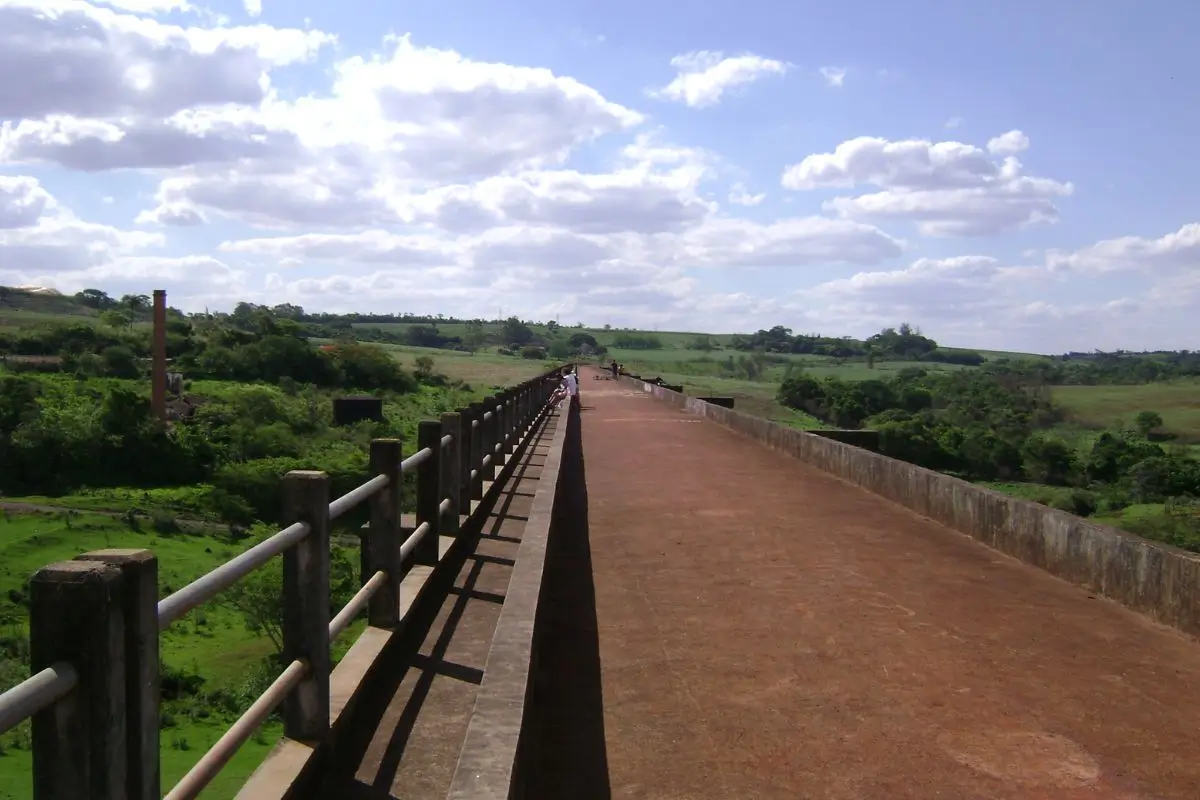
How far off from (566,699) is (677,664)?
0.85 metres

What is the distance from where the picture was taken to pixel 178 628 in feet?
129

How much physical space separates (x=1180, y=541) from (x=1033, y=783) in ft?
62.0

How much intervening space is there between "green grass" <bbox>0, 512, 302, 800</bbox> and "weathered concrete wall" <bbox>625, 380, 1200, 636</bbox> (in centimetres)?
621

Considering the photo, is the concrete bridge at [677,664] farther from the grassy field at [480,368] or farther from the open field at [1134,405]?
the grassy field at [480,368]

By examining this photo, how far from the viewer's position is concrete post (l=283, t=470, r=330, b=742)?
167 inches

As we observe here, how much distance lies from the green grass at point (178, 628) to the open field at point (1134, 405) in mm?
72228

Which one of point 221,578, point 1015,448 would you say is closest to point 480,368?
point 1015,448

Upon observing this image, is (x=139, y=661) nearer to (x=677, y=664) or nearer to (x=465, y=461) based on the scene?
(x=677, y=664)

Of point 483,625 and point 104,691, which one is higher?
point 104,691

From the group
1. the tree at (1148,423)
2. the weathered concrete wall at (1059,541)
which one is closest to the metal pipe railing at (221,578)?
the weathered concrete wall at (1059,541)

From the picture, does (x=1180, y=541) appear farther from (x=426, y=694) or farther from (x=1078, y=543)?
(x=426, y=694)

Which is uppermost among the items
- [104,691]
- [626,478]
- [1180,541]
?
[104,691]

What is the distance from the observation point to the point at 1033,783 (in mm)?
4758

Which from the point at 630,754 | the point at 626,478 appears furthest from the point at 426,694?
the point at 626,478
